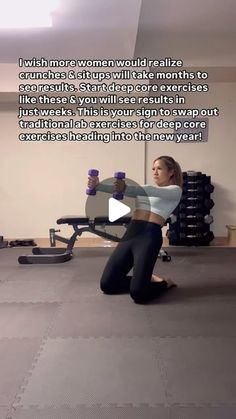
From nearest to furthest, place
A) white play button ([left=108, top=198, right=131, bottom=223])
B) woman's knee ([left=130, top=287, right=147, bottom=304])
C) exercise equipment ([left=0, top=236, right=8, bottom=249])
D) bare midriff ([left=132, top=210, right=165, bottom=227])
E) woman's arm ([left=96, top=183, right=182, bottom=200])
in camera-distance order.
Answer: woman's arm ([left=96, top=183, right=182, bottom=200]) < woman's knee ([left=130, top=287, right=147, bottom=304]) < bare midriff ([left=132, top=210, right=165, bottom=227]) < white play button ([left=108, top=198, right=131, bottom=223]) < exercise equipment ([left=0, top=236, right=8, bottom=249])

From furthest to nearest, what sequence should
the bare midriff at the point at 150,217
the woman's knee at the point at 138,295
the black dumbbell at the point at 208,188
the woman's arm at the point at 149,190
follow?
the black dumbbell at the point at 208,188 → the bare midriff at the point at 150,217 → the woman's knee at the point at 138,295 → the woman's arm at the point at 149,190

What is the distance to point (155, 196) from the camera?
2.81 meters

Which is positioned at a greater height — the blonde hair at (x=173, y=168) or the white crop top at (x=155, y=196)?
the blonde hair at (x=173, y=168)

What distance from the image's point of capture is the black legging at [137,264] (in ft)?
9.16

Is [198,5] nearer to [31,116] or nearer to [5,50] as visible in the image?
[5,50]

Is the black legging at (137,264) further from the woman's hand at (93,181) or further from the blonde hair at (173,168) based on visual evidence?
the woman's hand at (93,181)

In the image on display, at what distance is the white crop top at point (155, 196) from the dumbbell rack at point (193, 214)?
221 centimetres

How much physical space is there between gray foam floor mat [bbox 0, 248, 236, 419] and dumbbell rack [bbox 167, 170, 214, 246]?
1697 mm

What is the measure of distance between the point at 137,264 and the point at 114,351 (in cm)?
87

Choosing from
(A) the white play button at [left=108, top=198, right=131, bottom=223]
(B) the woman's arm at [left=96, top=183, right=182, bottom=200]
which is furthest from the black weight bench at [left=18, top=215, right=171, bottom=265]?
(B) the woman's arm at [left=96, top=183, right=182, bottom=200]

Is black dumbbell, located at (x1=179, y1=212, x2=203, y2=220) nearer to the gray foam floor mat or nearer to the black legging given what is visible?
the gray foam floor mat

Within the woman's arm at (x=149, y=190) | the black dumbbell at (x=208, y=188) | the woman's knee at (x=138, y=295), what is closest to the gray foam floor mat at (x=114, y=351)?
the woman's knee at (x=138, y=295)

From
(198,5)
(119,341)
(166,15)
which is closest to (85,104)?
(166,15)

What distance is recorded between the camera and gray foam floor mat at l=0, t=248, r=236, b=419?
61.6 inches
